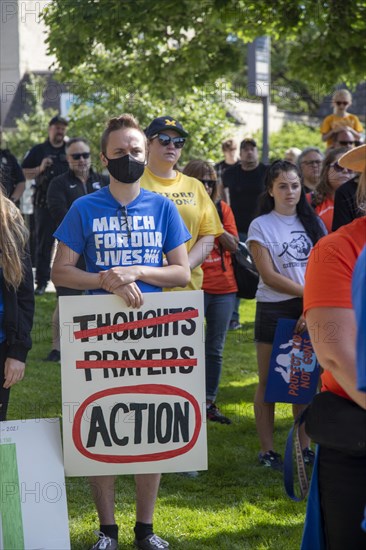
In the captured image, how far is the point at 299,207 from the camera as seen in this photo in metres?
5.99

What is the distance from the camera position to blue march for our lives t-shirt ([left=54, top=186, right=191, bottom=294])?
4422 millimetres

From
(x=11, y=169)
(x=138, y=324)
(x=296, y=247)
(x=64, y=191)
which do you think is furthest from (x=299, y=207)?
(x=11, y=169)

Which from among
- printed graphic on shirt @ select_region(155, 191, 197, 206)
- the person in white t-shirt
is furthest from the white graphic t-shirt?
printed graphic on shirt @ select_region(155, 191, 197, 206)

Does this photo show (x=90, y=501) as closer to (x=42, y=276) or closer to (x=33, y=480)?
(x=33, y=480)

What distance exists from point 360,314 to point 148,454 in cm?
233

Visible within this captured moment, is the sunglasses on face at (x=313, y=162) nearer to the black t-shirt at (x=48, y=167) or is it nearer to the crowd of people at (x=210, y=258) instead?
the crowd of people at (x=210, y=258)

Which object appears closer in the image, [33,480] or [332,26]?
[33,480]

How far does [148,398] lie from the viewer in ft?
14.0

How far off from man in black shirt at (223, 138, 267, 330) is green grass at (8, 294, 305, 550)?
371 cm

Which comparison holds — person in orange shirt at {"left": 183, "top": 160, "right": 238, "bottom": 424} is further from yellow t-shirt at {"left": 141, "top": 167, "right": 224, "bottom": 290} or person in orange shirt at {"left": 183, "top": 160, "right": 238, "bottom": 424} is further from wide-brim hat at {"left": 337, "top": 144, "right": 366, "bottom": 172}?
wide-brim hat at {"left": 337, "top": 144, "right": 366, "bottom": 172}

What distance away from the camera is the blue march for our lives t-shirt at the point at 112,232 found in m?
4.42

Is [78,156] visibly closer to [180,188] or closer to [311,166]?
[311,166]

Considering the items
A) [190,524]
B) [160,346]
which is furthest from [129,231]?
[190,524]

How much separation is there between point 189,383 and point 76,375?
1.72 ft
